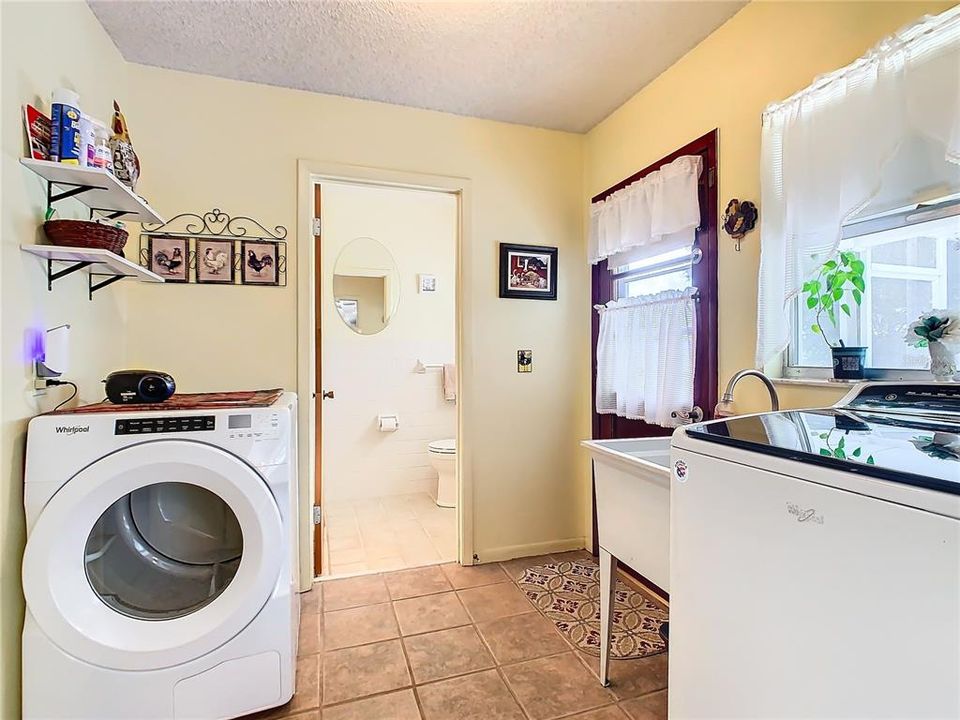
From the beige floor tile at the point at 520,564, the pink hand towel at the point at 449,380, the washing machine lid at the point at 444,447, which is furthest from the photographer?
the pink hand towel at the point at 449,380

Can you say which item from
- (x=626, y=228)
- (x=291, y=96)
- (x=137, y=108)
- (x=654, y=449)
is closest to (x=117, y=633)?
(x=654, y=449)

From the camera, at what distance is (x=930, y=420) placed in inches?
42.1

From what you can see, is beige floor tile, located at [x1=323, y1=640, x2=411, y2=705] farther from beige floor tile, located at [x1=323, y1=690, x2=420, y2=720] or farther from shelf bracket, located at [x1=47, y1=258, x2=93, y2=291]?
shelf bracket, located at [x1=47, y1=258, x2=93, y2=291]

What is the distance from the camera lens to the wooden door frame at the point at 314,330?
2330 mm

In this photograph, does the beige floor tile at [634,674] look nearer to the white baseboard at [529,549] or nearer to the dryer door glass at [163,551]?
the white baseboard at [529,549]

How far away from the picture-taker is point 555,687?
162 centimetres

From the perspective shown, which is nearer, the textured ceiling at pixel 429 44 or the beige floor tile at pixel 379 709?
the beige floor tile at pixel 379 709

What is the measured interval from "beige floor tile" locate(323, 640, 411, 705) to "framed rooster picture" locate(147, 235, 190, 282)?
172 centimetres

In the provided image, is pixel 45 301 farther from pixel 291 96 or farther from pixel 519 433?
pixel 519 433

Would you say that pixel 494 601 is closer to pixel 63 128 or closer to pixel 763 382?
pixel 763 382

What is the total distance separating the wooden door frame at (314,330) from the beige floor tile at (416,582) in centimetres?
19

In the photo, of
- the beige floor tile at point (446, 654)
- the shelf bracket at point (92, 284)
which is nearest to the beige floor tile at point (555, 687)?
the beige floor tile at point (446, 654)

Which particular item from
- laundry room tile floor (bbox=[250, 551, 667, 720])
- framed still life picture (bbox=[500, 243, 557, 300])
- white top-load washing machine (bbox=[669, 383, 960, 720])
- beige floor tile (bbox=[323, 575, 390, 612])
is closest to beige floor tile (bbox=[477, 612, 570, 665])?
laundry room tile floor (bbox=[250, 551, 667, 720])

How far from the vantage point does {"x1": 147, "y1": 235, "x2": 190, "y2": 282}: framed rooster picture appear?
215 cm
